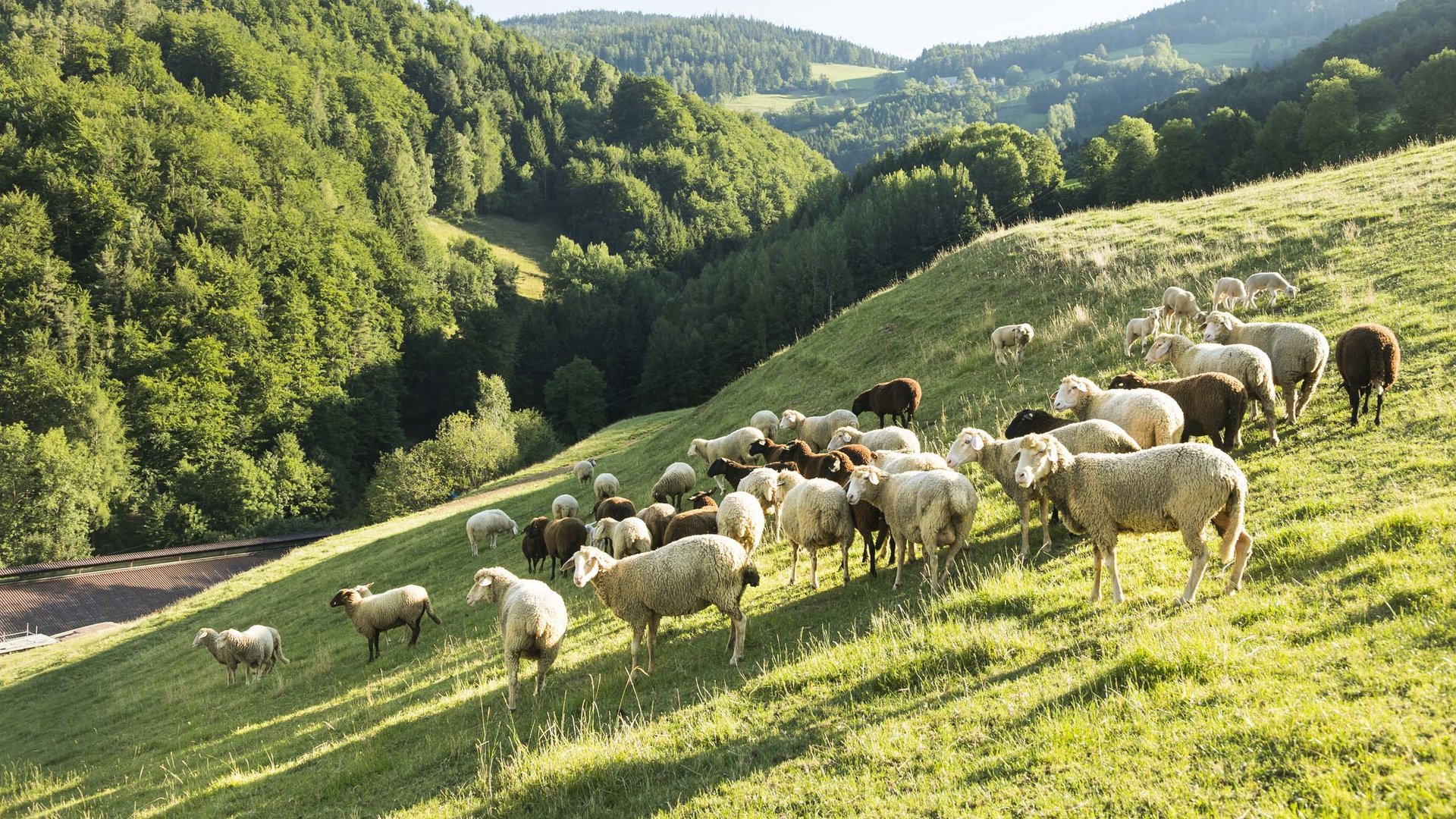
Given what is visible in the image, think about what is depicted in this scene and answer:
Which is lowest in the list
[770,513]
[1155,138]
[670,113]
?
[770,513]

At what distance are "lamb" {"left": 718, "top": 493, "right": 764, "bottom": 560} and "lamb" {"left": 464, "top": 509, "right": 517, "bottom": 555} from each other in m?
15.0

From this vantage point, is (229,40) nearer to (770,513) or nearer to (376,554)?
(376,554)

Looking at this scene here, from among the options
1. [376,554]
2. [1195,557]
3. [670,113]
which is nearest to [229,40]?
[670,113]

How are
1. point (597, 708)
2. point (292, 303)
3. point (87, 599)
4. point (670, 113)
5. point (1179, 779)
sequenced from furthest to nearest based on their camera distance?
point (670, 113)
point (292, 303)
point (87, 599)
point (597, 708)
point (1179, 779)

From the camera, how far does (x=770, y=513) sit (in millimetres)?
15281

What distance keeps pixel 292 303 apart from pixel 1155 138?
8793cm

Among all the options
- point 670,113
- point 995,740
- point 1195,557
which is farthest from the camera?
point 670,113

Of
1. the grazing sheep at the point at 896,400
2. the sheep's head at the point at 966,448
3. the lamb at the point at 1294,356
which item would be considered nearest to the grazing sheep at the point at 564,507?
the grazing sheep at the point at 896,400

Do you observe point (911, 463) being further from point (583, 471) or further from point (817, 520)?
point (583, 471)

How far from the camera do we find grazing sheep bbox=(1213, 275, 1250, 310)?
17.3m

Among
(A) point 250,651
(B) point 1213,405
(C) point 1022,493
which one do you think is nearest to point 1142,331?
(B) point 1213,405

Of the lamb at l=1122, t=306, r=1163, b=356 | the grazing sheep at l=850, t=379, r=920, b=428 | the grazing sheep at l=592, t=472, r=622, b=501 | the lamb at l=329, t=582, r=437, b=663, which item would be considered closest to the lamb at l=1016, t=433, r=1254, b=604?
the lamb at l=1122, t=306, r=1163, b=356

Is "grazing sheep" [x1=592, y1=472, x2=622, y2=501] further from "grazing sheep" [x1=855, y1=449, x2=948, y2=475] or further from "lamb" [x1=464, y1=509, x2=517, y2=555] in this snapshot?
"grazing sheep" [x1=855, y1=449, x2=948, y2=475]

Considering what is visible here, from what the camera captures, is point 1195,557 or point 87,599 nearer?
point 1195,557
